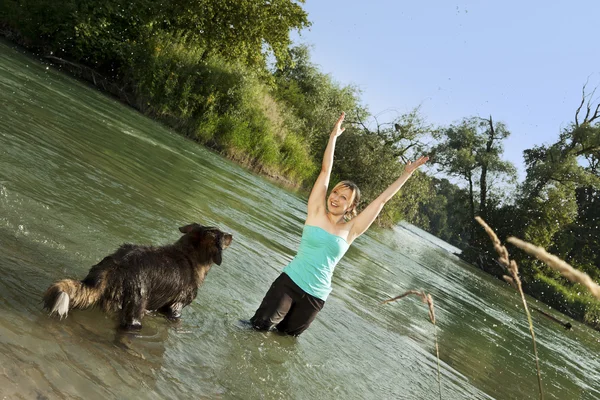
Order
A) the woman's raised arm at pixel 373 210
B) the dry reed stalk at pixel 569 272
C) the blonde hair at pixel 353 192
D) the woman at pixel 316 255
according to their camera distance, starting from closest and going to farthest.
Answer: the dry reed stalk at pixel 569 272
the woman's raised arm at pixel 373 210
the woman at pixel 316 255
the blonde hair at pixel 353 192

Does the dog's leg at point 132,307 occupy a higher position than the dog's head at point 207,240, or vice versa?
the dog's head at point 207,240

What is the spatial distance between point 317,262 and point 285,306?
0.60 meters

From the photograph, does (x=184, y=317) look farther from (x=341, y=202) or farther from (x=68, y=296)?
(x=341, y=202)

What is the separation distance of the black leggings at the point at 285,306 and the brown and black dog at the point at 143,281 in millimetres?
796

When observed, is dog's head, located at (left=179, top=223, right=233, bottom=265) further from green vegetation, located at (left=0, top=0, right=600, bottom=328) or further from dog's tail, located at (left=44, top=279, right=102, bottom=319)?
green vegetation, located at (left=0, top=0, right=600, bottom=328)

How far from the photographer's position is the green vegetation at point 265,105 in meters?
23.5

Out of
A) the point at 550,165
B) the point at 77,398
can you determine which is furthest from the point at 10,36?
the point at 550,165

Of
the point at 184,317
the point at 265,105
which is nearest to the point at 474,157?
the point at 265,105

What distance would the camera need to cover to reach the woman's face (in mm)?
5473

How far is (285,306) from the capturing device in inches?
215

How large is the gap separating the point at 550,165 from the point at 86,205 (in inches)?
1660

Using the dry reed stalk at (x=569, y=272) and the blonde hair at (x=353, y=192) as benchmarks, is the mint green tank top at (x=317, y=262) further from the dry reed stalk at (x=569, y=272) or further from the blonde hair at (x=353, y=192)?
the dry reed stalk at (x=569, y=272)

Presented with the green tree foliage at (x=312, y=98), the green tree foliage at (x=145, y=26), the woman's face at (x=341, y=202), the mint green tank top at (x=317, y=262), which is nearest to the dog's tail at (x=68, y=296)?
the mint green tank top at (x=317, y=262)

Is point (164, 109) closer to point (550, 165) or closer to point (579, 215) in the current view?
point (550, 165)
